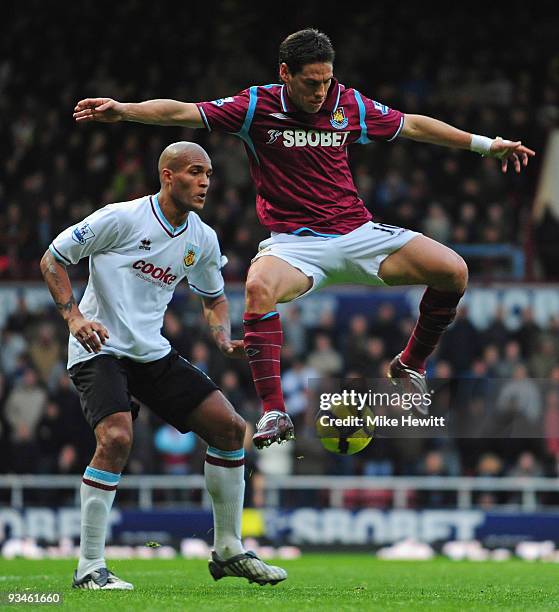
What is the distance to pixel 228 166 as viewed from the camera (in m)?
19.3

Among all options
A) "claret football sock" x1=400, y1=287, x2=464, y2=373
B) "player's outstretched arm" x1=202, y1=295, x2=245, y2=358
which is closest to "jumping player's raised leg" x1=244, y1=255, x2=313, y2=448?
"player's outstretched arm" x1=202, y1=295, x2=245, y2=358

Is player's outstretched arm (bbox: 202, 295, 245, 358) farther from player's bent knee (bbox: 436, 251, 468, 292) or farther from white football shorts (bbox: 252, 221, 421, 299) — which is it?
player's bent knee (bbox: 436, 251, 468, 292)

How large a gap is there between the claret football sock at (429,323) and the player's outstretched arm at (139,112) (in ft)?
6.34

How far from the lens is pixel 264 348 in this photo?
7980 mm

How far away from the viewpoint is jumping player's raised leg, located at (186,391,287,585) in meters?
8.16

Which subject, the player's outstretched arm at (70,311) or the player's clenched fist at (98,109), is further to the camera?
the player's outstretched arm at (70,311)

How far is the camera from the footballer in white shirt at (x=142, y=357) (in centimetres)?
791

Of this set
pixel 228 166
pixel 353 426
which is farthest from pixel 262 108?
pixel 228 166

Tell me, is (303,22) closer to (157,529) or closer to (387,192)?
(387,192)

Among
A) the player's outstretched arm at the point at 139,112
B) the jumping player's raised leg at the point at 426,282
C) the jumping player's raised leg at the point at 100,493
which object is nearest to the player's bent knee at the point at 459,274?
the jumping player's raised leg at the point at 426,282

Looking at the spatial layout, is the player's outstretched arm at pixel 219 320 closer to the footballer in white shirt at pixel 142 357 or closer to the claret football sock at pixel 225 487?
the footballer in white shirt at pixel 142 357

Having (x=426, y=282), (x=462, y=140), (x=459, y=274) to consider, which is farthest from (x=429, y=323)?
(x=462, y=140)

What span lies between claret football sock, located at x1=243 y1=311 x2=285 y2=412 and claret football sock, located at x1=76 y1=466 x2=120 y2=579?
40.9 inches

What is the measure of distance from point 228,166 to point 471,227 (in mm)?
3813
